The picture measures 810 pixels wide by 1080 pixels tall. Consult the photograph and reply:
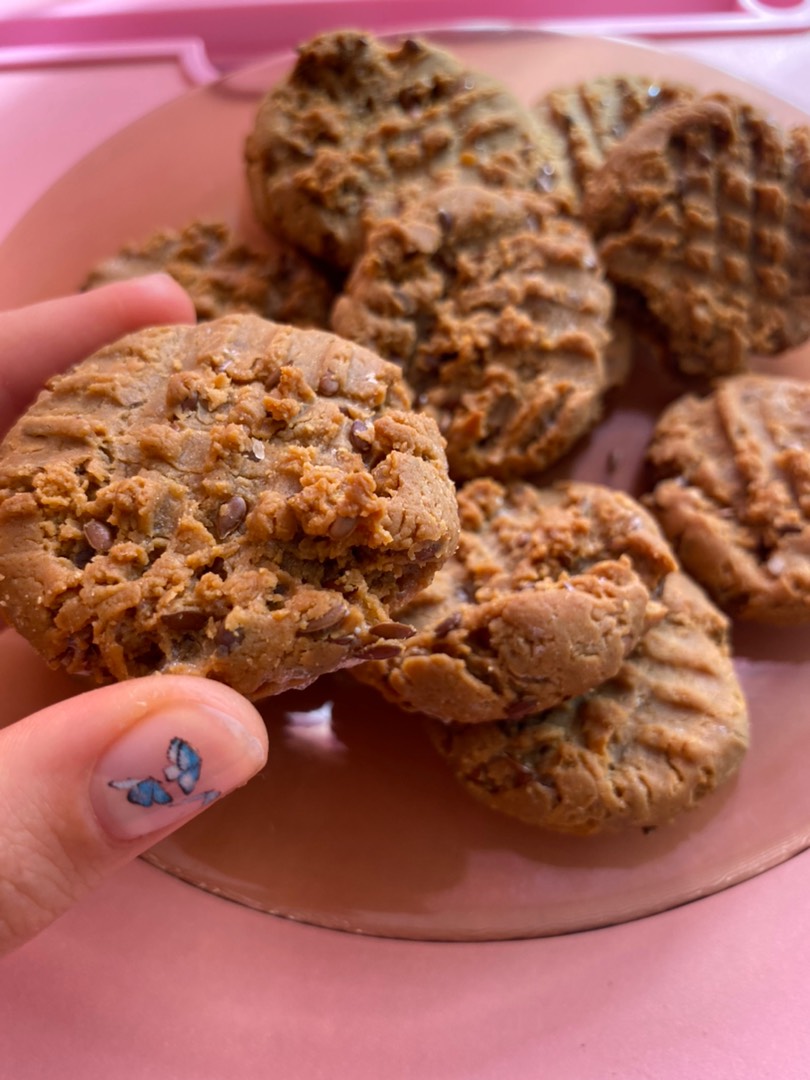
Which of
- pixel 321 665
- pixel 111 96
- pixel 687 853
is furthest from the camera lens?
pixel 111 96

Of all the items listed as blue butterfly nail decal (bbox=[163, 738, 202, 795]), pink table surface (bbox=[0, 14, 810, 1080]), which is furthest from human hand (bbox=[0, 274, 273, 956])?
pink table surface (bbox=[0, 14, 810, 1080])

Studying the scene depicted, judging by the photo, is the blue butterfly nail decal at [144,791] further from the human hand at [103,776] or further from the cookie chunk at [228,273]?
the cookie chunk at [228,273]

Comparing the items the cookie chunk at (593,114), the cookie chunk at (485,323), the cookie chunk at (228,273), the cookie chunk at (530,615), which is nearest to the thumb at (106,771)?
the cookie chunk at (530,615)

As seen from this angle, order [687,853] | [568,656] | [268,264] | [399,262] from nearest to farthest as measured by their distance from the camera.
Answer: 1. [568,656]
2. [687,853]
3. [399,262]
4. [268,264]

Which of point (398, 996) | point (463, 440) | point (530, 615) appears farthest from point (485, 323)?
point (398, 996)

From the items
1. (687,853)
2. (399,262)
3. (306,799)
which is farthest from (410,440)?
(687,853)

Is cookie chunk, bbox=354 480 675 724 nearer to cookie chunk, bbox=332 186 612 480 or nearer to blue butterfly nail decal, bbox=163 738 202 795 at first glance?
cookie chunk, bbox=332 186 612 480

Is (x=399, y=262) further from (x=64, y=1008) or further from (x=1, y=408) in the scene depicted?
(x=64, y=1008)
